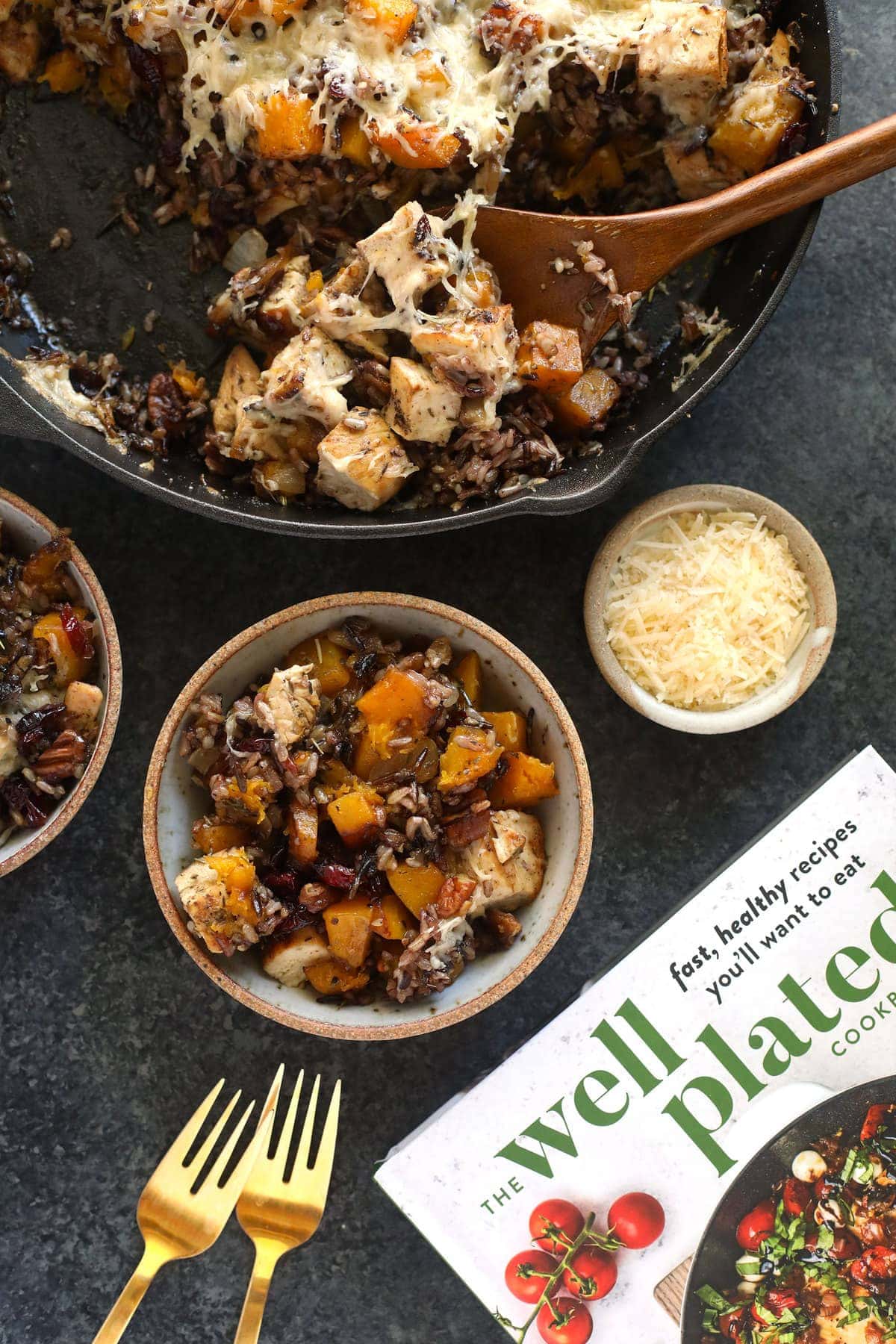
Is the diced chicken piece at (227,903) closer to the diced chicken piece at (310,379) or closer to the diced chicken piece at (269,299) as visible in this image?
the diced chicken piece at (310,379)

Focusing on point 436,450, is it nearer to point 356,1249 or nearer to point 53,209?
point 53,209

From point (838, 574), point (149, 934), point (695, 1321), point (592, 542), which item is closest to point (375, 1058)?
point (149, 934)

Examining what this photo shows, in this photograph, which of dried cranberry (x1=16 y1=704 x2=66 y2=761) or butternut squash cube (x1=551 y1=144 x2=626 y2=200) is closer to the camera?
dried cranberry (x1=16 y1=704 x2=66 y2=761)

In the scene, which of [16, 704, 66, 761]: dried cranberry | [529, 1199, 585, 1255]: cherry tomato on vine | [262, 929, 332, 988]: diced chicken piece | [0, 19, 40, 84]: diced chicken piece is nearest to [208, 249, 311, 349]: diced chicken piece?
[0, 19, 40, 84]: diced chicken piece

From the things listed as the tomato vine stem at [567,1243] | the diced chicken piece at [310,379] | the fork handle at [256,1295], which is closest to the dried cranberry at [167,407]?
the diced chicken piece at [310,379]

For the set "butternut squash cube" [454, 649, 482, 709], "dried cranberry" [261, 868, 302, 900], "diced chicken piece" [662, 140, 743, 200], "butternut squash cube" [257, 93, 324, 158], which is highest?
"butternut squash cube" [257, 93, 324, 158]

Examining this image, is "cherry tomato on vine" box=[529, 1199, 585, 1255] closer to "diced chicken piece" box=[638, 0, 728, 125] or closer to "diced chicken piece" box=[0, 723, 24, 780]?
"diced chicken piece" box=[0, 723, 24, 780]
